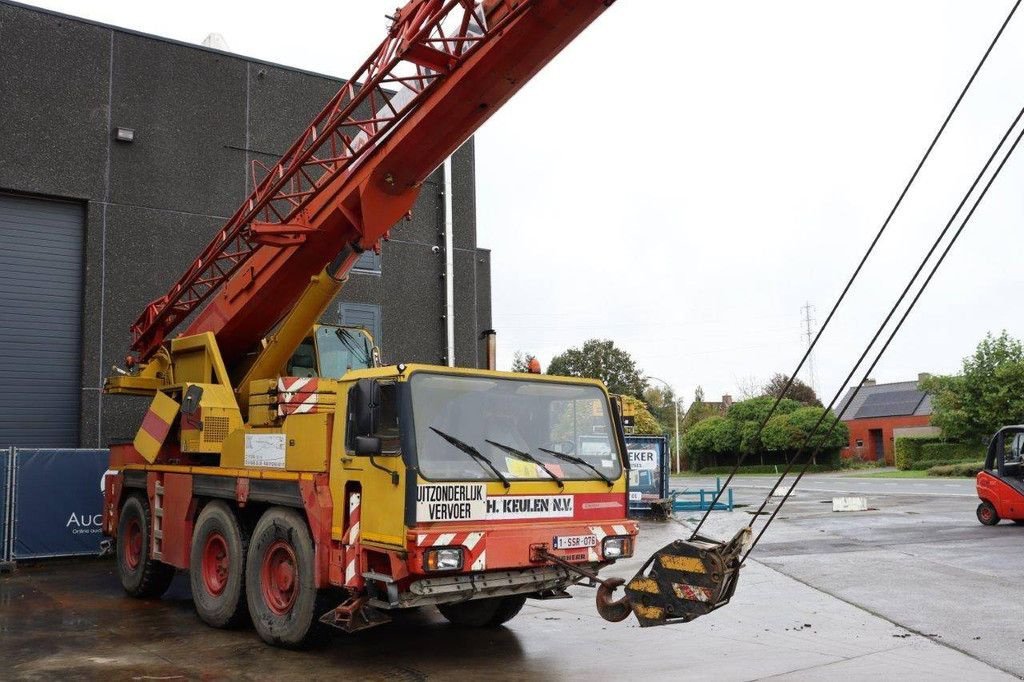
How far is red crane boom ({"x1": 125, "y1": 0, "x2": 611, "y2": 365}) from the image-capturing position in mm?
7527

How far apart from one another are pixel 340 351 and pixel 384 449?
3.98 meters

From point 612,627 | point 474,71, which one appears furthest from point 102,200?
point 612,627

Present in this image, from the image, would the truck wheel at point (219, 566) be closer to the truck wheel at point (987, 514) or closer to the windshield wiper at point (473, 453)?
the windshield wiper at point (473, 453)

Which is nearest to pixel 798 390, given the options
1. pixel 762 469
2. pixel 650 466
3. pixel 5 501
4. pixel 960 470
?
pixel 762 469

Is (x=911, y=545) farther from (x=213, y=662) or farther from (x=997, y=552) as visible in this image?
(x=213, y=662)

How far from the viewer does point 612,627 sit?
28.5 ft

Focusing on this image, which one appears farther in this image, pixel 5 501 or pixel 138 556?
pixel 5 501

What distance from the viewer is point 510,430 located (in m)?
7.34

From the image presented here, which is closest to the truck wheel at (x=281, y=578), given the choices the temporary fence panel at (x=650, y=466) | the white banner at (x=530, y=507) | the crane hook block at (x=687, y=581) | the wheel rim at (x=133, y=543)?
the white banner at (x=530, y=507)

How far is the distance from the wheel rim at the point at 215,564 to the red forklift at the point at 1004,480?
14.6m

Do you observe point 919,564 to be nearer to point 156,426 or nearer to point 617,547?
point 617,547

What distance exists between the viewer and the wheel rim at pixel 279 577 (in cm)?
759

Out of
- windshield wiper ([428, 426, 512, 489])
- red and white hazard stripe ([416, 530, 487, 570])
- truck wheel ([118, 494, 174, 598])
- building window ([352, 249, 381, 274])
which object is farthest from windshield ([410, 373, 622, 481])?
building window ([352, 249, 381, 274])

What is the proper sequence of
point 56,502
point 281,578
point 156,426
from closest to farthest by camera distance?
point 281,578
point 156,426
point 56,502
